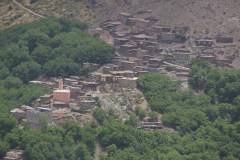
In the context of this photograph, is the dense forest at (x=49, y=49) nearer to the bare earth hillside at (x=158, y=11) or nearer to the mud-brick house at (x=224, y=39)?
the bare earth hillside at (x=158, y=11)

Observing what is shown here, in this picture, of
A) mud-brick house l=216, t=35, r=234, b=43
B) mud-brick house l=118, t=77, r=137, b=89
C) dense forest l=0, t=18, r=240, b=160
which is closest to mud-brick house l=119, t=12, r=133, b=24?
dense forest l=0, t=18, r=240, b=160

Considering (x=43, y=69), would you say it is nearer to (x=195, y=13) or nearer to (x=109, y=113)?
(x=109, y=113)

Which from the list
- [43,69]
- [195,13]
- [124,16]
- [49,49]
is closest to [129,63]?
[43,69]

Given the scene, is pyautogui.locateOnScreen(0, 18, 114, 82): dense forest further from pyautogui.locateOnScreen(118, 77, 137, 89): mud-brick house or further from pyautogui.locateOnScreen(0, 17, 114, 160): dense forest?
pyautogui.locateOnScreen(118, 77, 137, 89): mud-brick house

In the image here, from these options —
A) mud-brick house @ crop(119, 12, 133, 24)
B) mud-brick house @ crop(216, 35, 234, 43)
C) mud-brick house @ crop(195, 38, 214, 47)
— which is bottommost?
mud-brick house @ crop(195, 38, 214, 47)

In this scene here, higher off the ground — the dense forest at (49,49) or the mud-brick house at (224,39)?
the mud-brick house at (224,39)

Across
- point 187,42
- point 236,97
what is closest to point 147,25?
point 187,42

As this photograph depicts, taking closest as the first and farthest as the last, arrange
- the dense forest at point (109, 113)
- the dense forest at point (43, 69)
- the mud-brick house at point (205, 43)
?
the dense forest at point (43, 69)
the dense forest at point (109, 113)
the mud-brick house at point (205, 43)

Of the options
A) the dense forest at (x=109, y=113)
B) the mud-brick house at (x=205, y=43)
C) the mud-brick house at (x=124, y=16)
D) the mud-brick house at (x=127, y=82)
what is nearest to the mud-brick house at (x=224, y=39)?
the mud-brick house at (x=205, y=43)
